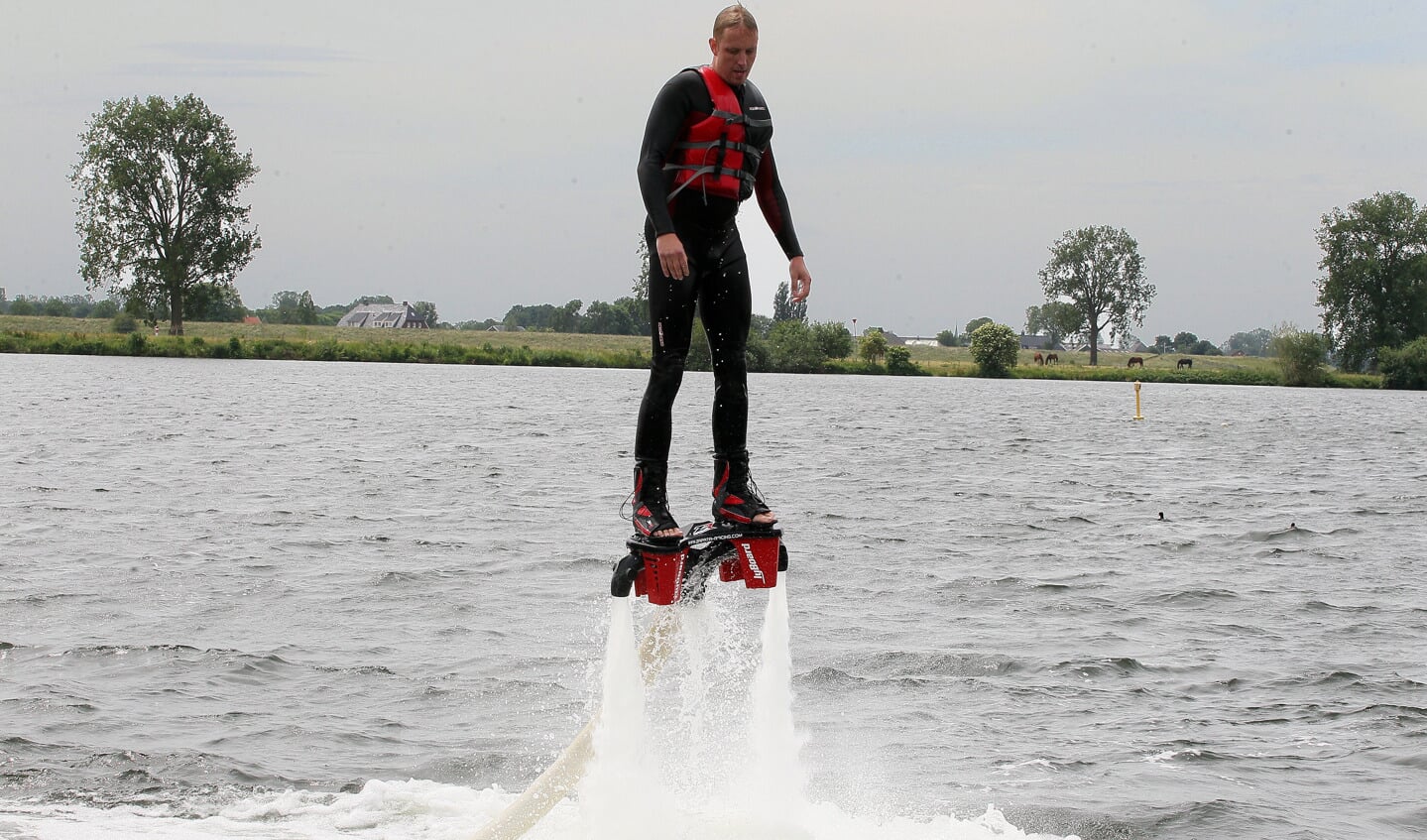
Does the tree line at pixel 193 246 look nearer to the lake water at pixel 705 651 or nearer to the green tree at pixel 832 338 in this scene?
the green tree at pixel 832 338

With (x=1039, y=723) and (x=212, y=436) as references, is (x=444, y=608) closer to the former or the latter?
(x=1039, y=723)

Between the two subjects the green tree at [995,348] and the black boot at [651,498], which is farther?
the green tree at [995,348]

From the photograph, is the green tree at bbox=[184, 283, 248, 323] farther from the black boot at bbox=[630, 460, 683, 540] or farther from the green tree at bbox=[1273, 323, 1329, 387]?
the black boot at bbox=[630, 460, 683, 540]

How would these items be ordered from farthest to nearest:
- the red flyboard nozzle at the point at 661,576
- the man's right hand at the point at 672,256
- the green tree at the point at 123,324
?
the green tree at the point at 123,324 < the red flyboard nozzle at the point at 661,576 < the man's right hand at the point at 672,256

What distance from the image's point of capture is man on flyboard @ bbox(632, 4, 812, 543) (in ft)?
23.9

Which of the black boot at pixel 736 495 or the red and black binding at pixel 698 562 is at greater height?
the black boot at pixel 736 495

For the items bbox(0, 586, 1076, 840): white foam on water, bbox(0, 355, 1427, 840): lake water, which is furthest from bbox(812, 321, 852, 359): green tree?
bbox(0, 586, 1076, 840): white foam on water

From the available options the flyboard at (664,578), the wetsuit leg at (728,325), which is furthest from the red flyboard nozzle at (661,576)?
the wetsuit leg at (728,325)

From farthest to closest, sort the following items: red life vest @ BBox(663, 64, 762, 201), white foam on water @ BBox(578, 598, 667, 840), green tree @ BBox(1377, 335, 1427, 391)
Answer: green tree @ BBox(1377, 335, 1427, 391) < white foam on water @ BBox(578, 598, 667, 840) < red life vest @ BBox(663, 64, 762, 201)

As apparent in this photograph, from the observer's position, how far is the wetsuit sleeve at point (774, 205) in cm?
798

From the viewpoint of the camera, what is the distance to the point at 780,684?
339 inches

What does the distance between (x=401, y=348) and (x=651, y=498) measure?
115 meters

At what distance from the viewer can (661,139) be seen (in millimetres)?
7285

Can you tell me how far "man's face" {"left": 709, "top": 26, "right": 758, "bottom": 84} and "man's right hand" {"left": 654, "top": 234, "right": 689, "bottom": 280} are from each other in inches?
37.0
